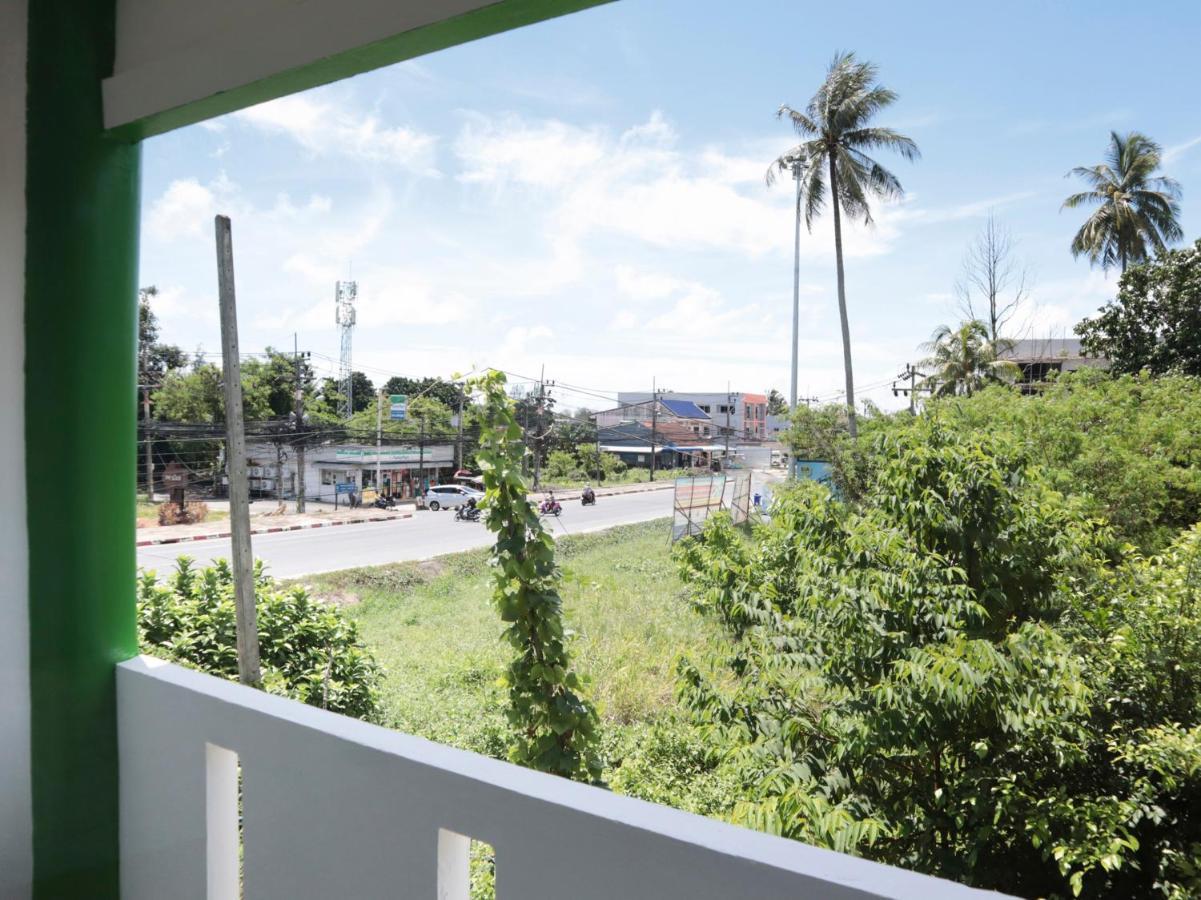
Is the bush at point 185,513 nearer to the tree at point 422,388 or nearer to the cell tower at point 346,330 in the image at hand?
the cell tower at point 346,330

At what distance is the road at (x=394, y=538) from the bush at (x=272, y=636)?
0.65m

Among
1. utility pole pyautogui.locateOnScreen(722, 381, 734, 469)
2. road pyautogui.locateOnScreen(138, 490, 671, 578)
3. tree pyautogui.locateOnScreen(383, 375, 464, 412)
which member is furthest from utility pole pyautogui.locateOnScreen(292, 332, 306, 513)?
utility pole pyautogui.locateOnScreen(722, 381, 734, 469)

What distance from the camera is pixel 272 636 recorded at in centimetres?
288

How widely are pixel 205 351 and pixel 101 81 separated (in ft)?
8.00

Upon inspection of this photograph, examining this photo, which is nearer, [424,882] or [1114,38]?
[424,882]

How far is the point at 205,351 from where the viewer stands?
342 centimetres

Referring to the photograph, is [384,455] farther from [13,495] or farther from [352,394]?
[13,495]

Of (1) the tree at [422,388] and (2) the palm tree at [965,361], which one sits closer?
(1) the tree at [422,388]

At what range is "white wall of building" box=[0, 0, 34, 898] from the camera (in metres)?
1.13

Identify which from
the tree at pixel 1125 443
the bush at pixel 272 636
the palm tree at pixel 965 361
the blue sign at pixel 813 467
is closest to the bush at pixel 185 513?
the bush at pixel 272 636

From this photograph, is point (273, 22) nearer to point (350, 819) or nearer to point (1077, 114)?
point (350, 819)

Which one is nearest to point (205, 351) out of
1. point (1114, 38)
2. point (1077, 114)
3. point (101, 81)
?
point (101, 81)

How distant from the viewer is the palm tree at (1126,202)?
3.62 m

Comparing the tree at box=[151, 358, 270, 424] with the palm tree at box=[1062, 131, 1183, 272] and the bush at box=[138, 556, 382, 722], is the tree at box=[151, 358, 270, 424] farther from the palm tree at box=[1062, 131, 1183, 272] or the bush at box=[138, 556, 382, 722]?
the palm tree at box=[1062, 131, 1183, 272]
